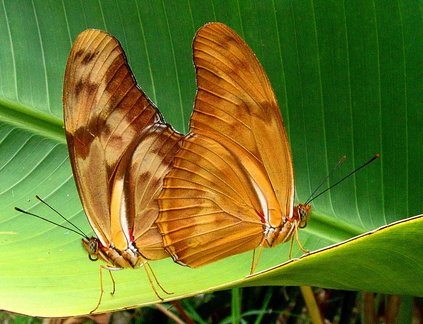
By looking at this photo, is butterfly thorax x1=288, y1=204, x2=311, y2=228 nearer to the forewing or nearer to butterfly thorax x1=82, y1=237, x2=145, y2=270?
the forewing

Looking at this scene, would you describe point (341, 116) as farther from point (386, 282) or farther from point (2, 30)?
point (2, 30)

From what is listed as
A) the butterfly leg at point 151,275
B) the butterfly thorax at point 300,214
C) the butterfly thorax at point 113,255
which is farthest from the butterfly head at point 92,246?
the butterfly thorax at point 300,214

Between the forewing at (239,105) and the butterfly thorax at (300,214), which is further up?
the forewing at (239,105)

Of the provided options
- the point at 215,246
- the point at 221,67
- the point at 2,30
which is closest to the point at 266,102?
the point at 221,67

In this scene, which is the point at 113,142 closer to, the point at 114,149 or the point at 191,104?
the point at 114,149

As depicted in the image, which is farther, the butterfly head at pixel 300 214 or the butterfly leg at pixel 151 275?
the butterfly head at pixel 300 214

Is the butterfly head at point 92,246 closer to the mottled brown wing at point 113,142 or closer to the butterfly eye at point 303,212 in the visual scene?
the mottled brown wing at point 113,142

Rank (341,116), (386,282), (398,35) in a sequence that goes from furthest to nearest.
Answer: (341,116)
(398,35)
(386,282)
